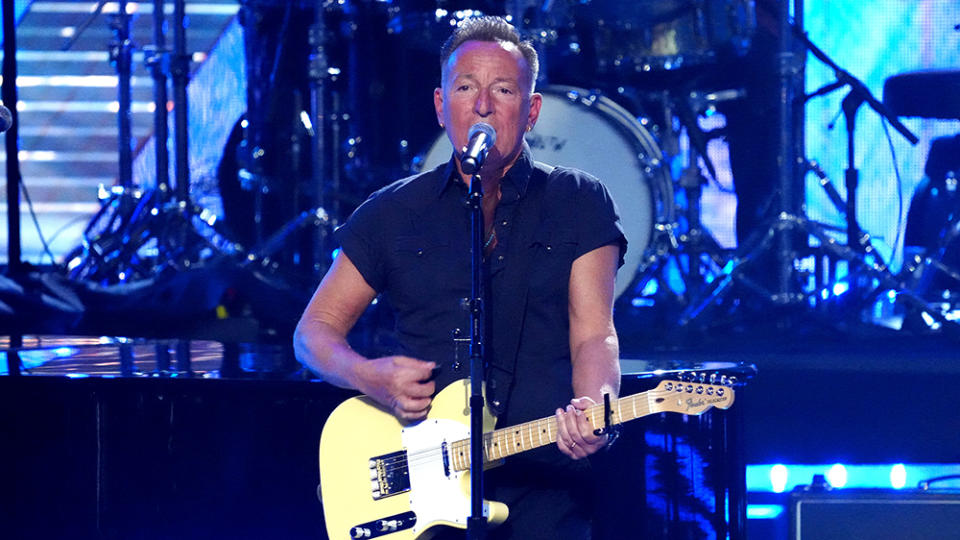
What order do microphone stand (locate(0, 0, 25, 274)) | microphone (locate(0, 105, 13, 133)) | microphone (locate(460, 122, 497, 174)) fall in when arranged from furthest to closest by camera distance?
microphone stand (locate(0, 0, 25, 274))
microphone (locate(0, 105, 13, 133))
microphone (locate(460, 122, 497, 174))

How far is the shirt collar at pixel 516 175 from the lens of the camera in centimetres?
294

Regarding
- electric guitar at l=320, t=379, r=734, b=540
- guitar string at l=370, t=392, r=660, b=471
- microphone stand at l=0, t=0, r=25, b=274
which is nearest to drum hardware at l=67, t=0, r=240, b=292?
microphone stand at l=0, t=0, r=25, b=274

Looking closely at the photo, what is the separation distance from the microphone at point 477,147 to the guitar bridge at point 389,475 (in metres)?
0.78

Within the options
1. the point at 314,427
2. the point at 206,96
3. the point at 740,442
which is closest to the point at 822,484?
the point at 740,442

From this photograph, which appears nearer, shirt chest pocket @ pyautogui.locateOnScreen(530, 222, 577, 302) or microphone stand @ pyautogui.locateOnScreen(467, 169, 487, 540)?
microphone stand @ pyautogui.locateOnScreen(467, 169, 487, 540)

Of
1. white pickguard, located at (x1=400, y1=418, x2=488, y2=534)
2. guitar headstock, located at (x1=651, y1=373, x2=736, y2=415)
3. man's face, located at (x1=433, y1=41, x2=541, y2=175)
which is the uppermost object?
man's face, located at (x1=433, y1=41, x2=541, y2=175)

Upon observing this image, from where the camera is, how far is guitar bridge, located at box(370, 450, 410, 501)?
2.93m

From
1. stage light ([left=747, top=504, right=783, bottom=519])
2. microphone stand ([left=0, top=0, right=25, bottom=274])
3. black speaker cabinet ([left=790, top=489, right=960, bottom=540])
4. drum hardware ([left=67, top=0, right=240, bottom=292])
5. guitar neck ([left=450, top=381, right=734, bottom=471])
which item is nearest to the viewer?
guitar neck ([left=450, top=381, right=734, bottom=471])

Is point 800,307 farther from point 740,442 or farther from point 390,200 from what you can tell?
point 390,200

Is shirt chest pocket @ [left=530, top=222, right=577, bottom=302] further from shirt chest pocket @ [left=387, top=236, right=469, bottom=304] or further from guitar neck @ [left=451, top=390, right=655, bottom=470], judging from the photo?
guitar neck @ [left=451, top=390, right=655, bottom=470]

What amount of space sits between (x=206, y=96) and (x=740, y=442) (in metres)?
5.73

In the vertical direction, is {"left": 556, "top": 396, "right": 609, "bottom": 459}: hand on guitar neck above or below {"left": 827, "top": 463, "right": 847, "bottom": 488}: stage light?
above

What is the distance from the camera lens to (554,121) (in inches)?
238

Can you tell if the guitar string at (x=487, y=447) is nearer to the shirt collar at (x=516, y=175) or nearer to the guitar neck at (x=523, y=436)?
the guitar neck at (x=523, y=436)
